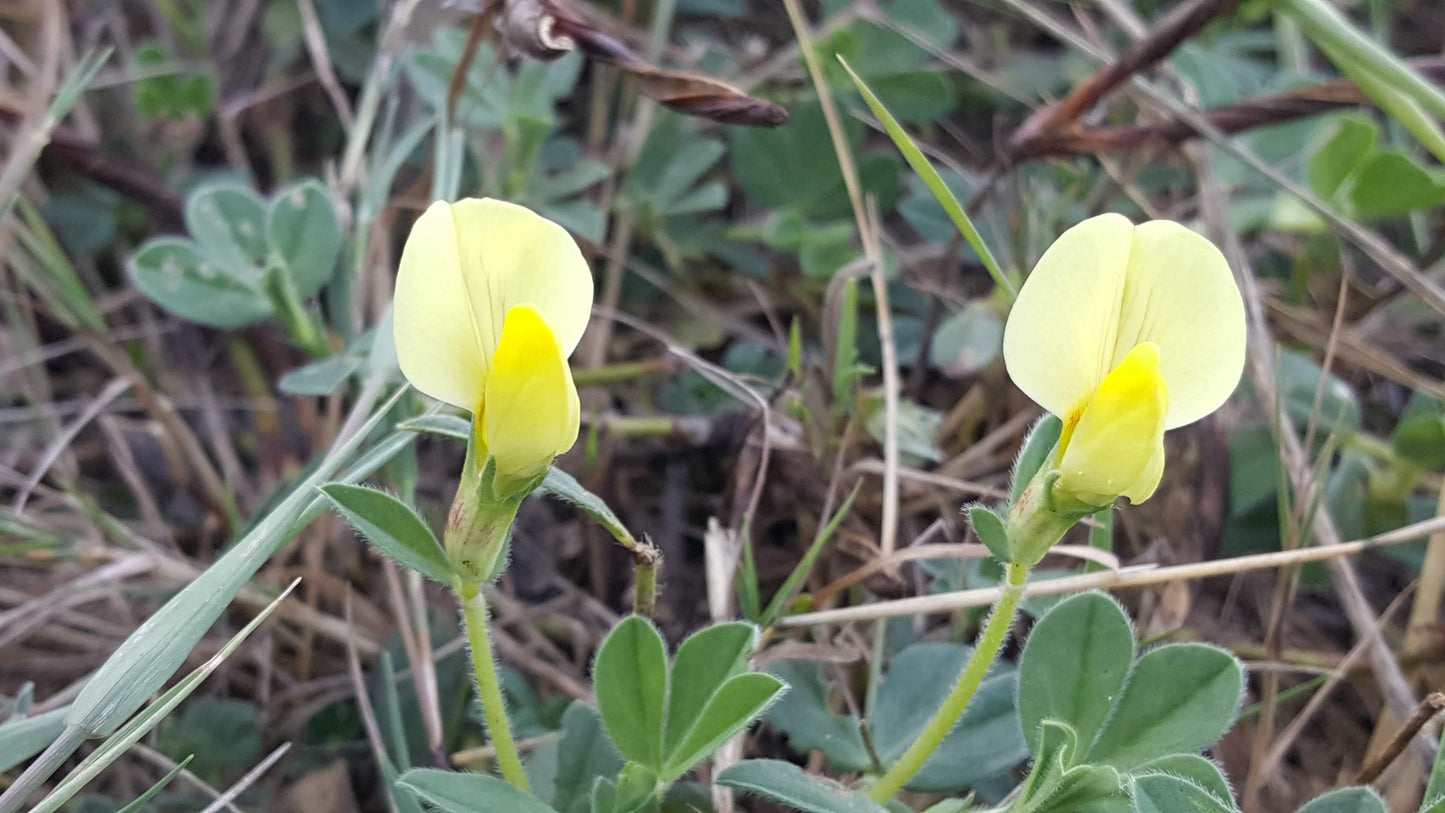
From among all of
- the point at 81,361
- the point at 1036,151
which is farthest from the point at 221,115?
the point at 1036,151

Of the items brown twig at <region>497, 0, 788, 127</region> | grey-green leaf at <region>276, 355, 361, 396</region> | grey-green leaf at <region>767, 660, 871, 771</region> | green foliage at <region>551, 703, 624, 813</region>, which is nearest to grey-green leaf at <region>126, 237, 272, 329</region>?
grey-green leaf at <region>276, 355, 361, 396</region>

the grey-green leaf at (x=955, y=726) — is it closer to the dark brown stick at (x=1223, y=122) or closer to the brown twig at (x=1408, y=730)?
the brown twig at (x=1408, y=730)

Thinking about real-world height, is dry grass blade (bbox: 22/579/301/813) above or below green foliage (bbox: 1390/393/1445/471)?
above

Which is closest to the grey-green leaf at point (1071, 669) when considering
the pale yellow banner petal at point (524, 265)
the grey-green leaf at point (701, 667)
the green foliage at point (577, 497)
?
the grey-green leaf at point (701, 667)

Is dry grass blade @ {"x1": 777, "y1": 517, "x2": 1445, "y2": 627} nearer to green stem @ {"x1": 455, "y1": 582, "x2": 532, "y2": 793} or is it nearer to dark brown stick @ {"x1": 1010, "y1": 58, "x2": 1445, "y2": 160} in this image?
green stem @ {"x1": 455, "y1": 582, "x2": 532, "y2": 793}

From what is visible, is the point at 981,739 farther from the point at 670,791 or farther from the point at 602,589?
the point at 602,589
